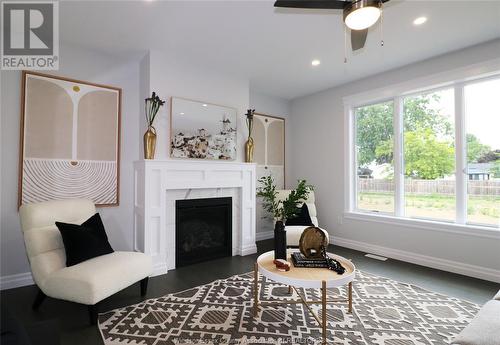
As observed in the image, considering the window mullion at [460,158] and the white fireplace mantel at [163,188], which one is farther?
the window mullion at [460,158]

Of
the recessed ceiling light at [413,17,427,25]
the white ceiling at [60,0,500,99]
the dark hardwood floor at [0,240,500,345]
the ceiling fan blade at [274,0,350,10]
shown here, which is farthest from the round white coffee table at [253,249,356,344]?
the recessed ceiling light at [413,17,427,25]

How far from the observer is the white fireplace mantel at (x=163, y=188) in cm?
316

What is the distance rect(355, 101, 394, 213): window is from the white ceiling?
0.75m

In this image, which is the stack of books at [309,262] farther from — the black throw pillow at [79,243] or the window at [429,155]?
the window at [429,155]

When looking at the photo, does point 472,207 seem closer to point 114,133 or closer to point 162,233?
point 162,233

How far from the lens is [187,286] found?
2.82m

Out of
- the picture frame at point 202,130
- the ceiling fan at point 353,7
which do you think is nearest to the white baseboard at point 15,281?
the picture frame at point 202,130

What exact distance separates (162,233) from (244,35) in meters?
2.56

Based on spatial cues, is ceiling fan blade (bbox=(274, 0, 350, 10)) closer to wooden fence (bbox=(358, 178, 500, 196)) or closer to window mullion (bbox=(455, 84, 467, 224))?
window mullion (bbox=(455, 84, 467, 224))

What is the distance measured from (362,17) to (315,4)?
335mm

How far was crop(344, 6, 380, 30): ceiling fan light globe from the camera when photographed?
171 cm

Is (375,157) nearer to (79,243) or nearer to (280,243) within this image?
(280,243)

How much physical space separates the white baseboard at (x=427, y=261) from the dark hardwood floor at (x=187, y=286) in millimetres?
97

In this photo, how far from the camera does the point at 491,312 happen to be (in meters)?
1.47
